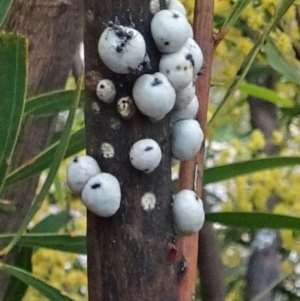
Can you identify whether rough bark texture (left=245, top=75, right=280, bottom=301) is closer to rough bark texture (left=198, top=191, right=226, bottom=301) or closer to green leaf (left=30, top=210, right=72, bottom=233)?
rough bark texture (left=198, top=191, right=226, bottom=301)

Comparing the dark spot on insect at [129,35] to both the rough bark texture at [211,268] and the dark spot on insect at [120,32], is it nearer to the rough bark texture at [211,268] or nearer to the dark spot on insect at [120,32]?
the dark spot on insect at [120,32]

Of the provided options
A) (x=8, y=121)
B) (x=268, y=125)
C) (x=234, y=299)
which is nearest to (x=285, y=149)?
(x=268, y=125)

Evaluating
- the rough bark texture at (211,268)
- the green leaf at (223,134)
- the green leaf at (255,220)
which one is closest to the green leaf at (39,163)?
the green leaf at (255,220)

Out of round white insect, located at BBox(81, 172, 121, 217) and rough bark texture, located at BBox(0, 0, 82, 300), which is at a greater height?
round white insect, located at BBox(81, 172, 121, 217)

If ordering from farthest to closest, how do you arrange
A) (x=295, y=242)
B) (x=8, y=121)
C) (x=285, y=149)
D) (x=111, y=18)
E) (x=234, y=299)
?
(x=234, y=299) → (x=285, y=149) → (x=295, y=242) → (x=8, y=121) → (x=111, y=18)

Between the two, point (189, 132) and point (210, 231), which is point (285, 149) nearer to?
point (210, 231)

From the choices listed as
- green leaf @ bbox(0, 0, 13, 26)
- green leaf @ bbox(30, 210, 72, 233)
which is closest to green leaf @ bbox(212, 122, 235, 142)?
green leaf @ bbox(30, 210, 72, 233)
